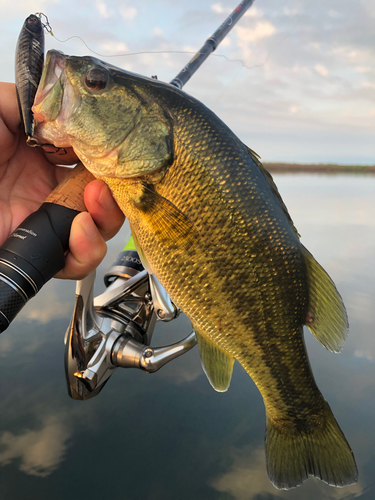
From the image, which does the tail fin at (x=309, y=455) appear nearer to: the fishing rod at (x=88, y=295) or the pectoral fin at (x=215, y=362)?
the pectoral fin at (x=215, y=362)

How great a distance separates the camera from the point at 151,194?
1155 millimetres

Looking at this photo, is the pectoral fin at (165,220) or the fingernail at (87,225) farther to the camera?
the fingernail at (87,225)

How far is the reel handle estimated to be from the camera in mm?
1055

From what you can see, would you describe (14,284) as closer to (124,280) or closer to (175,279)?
(175,279)

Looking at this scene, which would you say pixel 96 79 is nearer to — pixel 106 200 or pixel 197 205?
pixel 106 200

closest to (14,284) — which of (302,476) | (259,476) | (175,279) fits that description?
Result: (175,279)

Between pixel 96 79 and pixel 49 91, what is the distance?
6.8 inches

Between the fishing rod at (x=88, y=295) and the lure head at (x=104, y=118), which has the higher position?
the lure head at (x=104, y=118)

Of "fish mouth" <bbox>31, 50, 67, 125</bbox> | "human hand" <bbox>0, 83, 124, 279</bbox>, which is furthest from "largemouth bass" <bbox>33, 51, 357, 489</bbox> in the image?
"human hand" <bbox>0, 83, 124, 279</bbox>

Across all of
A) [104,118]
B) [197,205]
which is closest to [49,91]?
[104,118]

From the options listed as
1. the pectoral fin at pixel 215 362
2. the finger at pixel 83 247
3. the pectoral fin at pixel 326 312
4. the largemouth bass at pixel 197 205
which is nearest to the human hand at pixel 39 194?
the finger at pixel 83 247

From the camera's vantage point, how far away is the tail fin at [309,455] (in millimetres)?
1262

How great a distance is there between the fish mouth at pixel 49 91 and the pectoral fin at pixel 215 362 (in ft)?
3.22

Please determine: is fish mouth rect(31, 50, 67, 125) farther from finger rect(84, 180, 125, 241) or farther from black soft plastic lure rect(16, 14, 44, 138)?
finger rect(84, 180, 125, 241)
